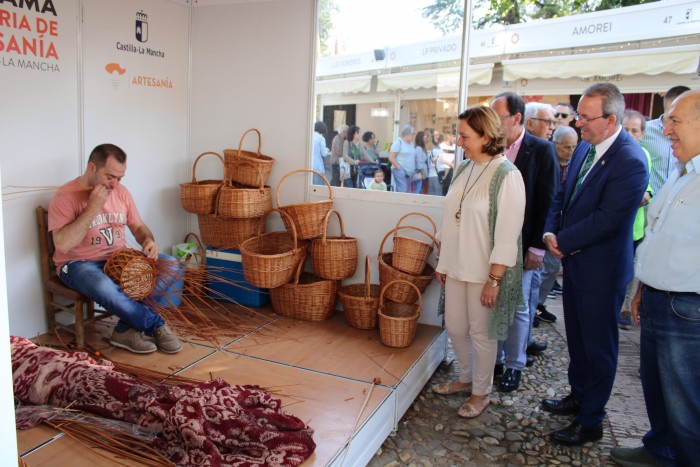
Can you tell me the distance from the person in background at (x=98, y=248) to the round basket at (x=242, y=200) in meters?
0.88

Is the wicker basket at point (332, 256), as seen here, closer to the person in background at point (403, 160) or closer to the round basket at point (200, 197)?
the person in background at point (403, 160)

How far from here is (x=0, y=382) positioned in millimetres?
1000

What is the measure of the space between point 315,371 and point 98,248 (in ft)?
5.41

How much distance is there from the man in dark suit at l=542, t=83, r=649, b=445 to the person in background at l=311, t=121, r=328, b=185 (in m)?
2.20

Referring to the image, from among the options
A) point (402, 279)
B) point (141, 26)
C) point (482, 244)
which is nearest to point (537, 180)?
point (482, 244)

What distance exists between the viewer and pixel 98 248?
3479 millimetres

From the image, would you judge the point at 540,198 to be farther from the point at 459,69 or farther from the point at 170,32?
the point at 170,32

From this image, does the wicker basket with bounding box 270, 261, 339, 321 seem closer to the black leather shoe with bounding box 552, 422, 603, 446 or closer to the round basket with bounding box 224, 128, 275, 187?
the round basket with bounding box 224, 128, 275, 187

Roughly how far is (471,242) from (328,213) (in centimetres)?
145

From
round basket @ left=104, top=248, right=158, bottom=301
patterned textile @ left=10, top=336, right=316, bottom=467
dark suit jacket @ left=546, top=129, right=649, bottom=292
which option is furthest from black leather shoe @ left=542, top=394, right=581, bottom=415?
round basket @ left=104, top=248, right=158, bottom=301

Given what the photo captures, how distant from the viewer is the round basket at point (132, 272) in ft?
10.9

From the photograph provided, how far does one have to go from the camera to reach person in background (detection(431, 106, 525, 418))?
278cm

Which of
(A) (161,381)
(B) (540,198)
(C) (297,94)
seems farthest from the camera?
(C) (297,94)

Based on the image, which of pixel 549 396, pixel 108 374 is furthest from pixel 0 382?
pixel 549 396
